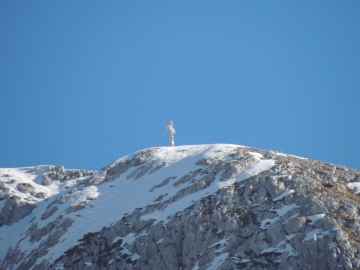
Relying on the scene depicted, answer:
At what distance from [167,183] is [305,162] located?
23440 mm

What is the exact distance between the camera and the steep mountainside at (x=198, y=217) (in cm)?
6519

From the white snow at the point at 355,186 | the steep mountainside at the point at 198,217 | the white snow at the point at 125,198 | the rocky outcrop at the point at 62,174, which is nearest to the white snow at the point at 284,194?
the steep mountainside at the point at 198,217

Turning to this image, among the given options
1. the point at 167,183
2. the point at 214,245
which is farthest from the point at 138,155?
the point at 214,245

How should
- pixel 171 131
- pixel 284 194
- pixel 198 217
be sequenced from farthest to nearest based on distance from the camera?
pixel 171 131 → pixel 284 194 → pixel 198 217

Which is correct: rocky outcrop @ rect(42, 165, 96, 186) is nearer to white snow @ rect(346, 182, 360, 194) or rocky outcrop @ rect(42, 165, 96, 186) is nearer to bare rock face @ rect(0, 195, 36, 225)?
bare rock face @ rect(0, 195, 36, 225)

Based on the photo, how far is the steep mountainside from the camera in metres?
65.2

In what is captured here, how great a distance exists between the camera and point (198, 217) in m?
74.6

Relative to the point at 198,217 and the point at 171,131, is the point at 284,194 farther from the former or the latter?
the point at 171,131

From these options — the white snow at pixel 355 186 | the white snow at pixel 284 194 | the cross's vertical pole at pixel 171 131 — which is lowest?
the white snow at pixel 284 194

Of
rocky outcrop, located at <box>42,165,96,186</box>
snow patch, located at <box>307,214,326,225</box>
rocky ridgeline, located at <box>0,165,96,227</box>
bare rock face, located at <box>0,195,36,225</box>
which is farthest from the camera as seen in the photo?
rocky outcrop, located at <box>42,165,96,186</box>

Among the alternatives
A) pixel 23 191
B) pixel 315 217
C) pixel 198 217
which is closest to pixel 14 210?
pixel 23 191

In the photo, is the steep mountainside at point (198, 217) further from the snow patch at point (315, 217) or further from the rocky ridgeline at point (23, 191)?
the rocky ridgeline at point (23, 191)

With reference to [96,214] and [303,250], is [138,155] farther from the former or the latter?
[303,250]

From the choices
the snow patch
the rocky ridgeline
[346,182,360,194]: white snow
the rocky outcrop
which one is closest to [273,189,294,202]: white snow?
the snow patch
